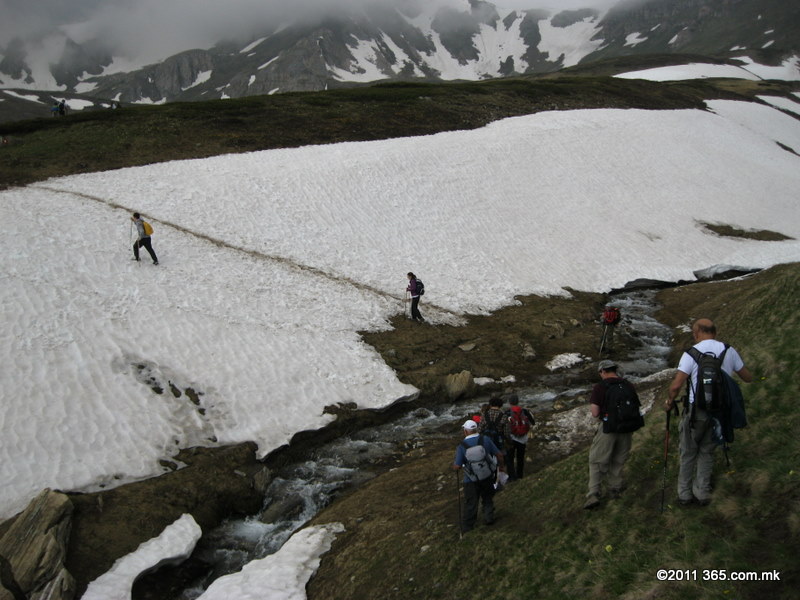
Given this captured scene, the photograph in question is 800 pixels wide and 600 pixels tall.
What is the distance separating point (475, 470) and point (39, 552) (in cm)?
992

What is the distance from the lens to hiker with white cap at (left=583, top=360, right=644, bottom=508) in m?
9.43

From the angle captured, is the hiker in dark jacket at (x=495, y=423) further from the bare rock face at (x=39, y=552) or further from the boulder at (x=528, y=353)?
the boulder at (x=528, y=353)

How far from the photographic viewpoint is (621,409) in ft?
30.9

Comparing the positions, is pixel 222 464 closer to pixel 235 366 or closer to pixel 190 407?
pixel 190 407

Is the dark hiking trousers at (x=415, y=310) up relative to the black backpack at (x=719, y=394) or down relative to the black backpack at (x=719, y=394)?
down

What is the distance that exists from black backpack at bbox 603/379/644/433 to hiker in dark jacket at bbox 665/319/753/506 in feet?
3.06

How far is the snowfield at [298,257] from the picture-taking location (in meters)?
17.5

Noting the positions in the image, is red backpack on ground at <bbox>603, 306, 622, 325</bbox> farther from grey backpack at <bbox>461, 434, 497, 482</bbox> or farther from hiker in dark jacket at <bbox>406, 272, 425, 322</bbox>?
grey backpack at <bbox>461, 434, 497, 482</bbox>

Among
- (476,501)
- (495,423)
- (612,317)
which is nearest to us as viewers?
(476,501)

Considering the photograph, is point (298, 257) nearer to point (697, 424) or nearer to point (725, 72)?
point (697, 424)

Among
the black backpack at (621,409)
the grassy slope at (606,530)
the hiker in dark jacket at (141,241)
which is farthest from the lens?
the hiker in dark jacket at (141,241)

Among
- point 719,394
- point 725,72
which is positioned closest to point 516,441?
point 719,394

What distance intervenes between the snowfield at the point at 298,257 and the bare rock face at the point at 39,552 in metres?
1.42

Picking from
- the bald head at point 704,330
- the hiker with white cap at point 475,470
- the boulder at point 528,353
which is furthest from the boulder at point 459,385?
the bald head at point 704,330
